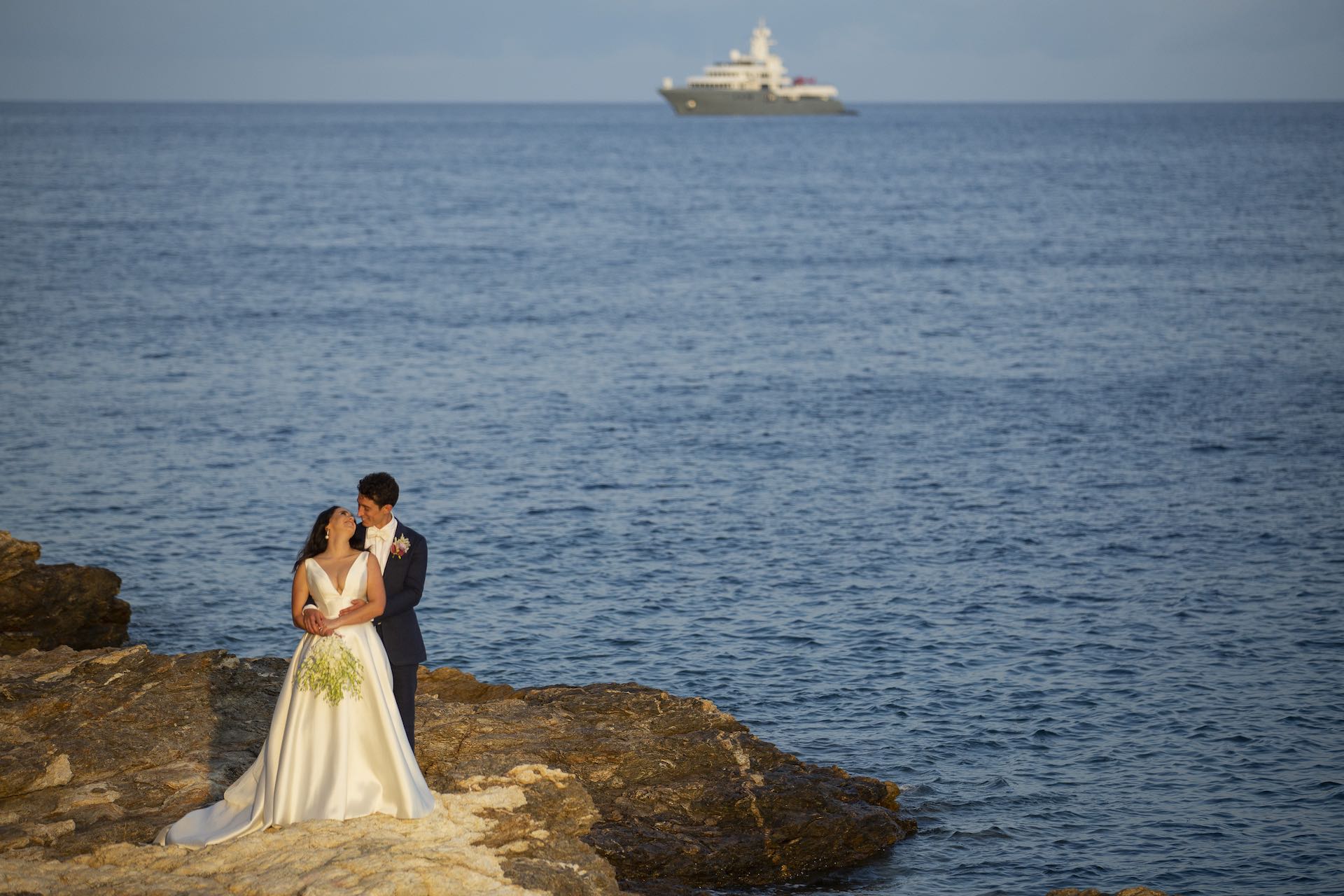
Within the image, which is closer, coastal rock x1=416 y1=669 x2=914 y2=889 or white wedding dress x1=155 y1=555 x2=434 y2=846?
white wedding dress x1=155 y1=555 x2=434 y2=846

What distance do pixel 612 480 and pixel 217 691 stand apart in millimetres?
16797

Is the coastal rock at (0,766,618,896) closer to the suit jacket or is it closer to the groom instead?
the groom

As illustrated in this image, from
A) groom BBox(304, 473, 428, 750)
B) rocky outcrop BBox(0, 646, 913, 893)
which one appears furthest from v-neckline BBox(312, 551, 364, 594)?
rocky outcrop BBox(0, 646, 913, 893)

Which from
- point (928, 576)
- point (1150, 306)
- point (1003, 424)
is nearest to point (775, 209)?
point (1150, 306)

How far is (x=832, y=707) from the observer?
18453 mm

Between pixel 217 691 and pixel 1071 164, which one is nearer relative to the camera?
pixel 217 691

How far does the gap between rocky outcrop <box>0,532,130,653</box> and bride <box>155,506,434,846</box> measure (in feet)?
34.8

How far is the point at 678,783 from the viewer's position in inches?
530

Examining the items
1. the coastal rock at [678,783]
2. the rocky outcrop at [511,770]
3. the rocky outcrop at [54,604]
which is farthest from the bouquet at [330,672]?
the rocky outcrop at [54,604]

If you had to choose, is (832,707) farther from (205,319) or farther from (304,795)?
(205,319)

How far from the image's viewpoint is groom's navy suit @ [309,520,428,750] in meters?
10.5

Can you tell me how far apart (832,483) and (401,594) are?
20005 millimetres

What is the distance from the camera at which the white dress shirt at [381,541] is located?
1044 cm

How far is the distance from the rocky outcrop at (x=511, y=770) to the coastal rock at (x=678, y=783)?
0.02 m
